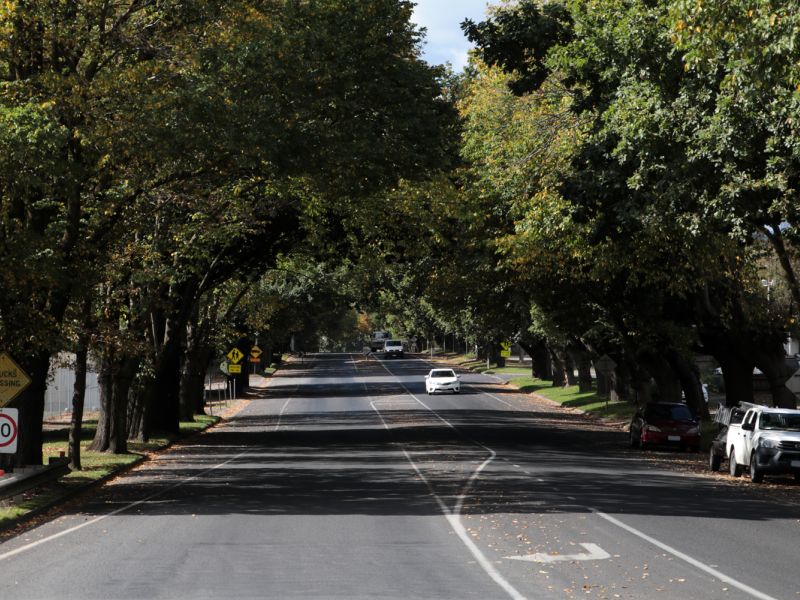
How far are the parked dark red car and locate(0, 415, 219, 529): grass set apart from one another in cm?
1372

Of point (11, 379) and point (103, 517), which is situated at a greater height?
point (11, 379)

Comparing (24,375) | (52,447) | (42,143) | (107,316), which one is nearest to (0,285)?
(24,375)

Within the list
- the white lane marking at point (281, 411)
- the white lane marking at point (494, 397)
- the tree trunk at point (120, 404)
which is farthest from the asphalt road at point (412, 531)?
the white lane marking at point (494, 397)

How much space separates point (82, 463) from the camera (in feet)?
95.4

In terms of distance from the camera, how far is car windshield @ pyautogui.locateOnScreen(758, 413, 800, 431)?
85.8 feet

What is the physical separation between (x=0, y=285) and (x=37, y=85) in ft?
11.7

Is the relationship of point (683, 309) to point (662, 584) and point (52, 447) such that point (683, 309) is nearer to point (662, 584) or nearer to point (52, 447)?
point (52, 447)

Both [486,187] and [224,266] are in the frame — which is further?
[224,266]

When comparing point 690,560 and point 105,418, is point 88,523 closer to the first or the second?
point 690,560

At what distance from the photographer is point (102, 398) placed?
33.6 meters

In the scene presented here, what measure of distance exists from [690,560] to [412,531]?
13.2 ft

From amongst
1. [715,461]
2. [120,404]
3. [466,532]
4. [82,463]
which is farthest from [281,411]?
[466,532]

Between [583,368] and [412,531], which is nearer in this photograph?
[412,531]

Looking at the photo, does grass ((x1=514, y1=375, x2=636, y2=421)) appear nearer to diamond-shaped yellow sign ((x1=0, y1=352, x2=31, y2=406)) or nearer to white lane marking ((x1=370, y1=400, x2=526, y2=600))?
white lane marking ((x1=370, y1=400, x2=526, y2=600))
